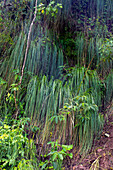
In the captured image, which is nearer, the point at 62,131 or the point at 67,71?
the point at 62,131

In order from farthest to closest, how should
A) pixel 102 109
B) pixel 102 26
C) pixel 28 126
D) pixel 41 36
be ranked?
pixel 102 26
pixel 41 36
pixel 102 109
pixel 28 126

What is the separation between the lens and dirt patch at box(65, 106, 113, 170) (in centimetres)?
247

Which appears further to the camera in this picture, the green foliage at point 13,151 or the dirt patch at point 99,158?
the dirt patch at point 99,158

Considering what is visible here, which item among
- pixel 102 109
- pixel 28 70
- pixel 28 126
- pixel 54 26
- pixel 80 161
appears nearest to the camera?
pixel 80 161

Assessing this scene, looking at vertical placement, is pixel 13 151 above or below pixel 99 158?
above

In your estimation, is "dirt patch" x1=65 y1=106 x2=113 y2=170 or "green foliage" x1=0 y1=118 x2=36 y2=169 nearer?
"green foliage" x1=0 y1=118 x2=36 y2=169

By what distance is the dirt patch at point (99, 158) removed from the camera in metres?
2.47

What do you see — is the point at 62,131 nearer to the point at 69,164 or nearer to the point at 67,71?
the point at 69,164

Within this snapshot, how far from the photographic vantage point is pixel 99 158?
8.49 ft

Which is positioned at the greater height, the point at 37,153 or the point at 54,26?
the point at 54,26

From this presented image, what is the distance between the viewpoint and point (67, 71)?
12.8 feet

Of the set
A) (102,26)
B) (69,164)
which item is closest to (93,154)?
(69,164)

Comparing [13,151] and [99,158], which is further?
[99,158]

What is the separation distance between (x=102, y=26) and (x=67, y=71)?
88.0 inches
